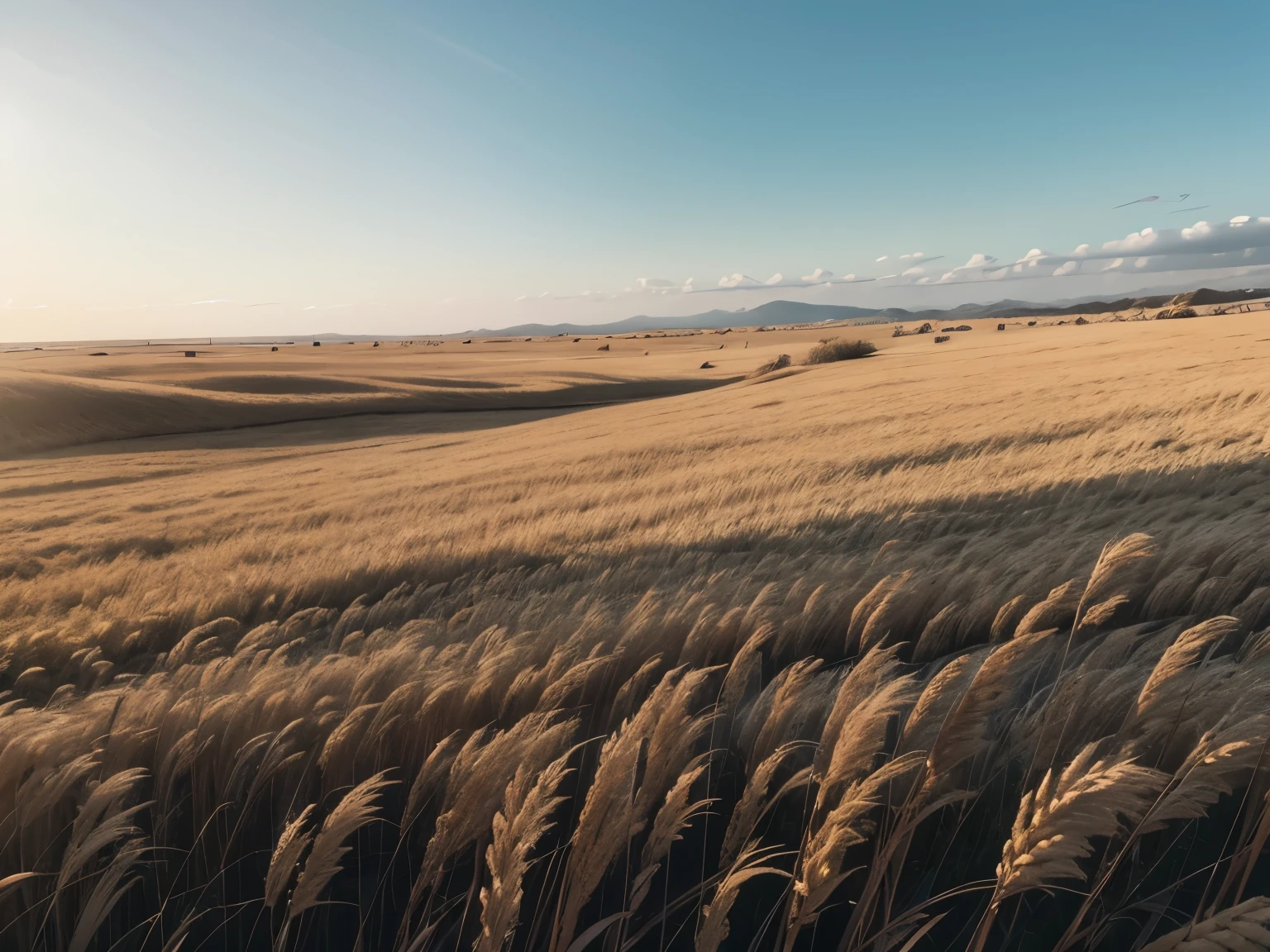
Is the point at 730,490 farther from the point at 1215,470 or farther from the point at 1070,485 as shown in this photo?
the point at 1215,470

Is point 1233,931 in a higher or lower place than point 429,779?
higher

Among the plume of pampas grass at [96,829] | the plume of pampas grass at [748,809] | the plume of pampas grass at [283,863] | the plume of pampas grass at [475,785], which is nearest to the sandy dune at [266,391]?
the plume of pampas grass at [96,829]

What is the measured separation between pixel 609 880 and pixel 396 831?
1019 millimetres

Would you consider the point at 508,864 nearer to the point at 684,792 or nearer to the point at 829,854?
the point at 684,792

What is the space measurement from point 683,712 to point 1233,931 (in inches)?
50.3

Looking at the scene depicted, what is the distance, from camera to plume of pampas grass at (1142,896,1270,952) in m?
1.19

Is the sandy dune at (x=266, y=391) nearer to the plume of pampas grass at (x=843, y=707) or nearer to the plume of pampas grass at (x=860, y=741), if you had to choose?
the plume of pampas grass at (x=843, y=707)

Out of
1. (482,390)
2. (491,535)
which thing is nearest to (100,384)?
(482,390)

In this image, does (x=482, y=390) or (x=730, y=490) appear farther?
(x=482, y=390)

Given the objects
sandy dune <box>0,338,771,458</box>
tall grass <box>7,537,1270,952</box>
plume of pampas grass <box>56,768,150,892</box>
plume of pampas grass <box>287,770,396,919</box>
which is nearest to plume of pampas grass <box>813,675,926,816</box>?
tall grass <box>7,537,1270,952</box>

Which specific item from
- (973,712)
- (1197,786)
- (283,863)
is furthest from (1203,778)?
(283,863)

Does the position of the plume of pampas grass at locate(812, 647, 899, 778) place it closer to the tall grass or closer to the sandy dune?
the tall grass

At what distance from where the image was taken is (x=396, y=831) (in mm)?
2869

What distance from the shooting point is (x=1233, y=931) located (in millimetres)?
1229
